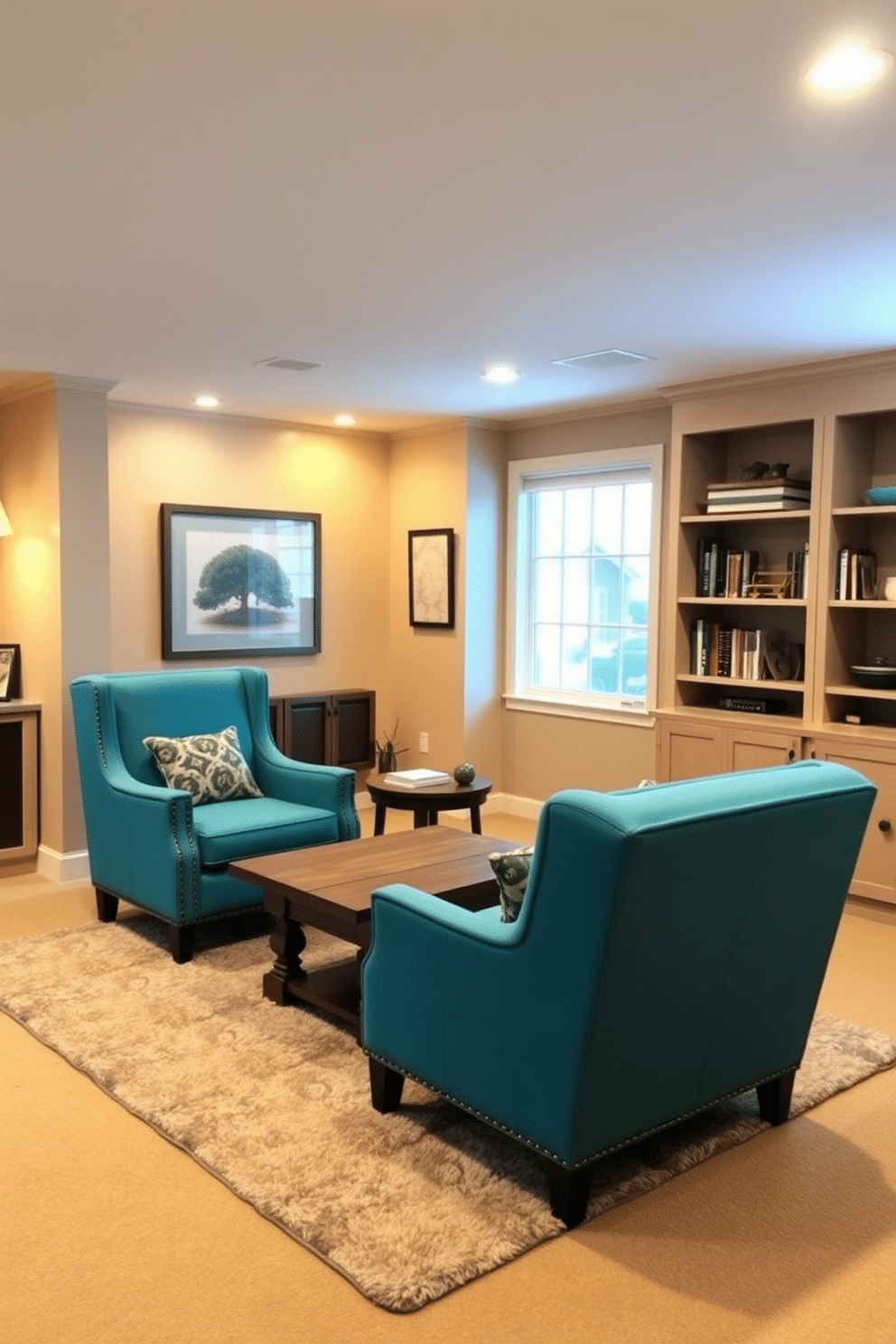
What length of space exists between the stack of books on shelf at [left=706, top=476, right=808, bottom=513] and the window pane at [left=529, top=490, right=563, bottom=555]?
4.26 ft

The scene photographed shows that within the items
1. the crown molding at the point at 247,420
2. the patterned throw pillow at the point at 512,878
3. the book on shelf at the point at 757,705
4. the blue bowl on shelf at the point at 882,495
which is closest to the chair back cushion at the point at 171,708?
the crown molding at the point at 247,420

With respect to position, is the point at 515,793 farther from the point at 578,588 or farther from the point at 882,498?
the point at 882,498

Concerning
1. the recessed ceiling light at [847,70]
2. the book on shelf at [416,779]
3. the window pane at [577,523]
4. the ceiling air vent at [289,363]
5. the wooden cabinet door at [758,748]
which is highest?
the recessed ceiling light at [847,70]

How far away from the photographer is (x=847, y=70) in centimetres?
208

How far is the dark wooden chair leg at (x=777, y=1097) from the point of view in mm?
2875

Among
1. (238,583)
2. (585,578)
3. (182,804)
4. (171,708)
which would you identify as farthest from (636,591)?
(182,804)

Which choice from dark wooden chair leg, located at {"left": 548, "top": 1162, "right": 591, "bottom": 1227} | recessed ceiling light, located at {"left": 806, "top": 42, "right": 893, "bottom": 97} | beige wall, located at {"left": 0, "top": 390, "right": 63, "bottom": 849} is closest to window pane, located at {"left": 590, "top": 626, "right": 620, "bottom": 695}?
beige wall, located at {"left": 0, "top": 390, "right": 63, "bottom": 849}

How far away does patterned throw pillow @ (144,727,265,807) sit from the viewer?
4.51 meters

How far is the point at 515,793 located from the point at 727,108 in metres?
4.75

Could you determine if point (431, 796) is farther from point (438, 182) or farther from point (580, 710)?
point (438, 182)

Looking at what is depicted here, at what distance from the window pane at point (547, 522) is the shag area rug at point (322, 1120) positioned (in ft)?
10.3

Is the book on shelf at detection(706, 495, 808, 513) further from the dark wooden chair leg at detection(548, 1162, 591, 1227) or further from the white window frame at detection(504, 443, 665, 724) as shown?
the dark wooden chair leg at detection(548, 1162, 591, 1227)

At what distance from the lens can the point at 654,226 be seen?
117 inches

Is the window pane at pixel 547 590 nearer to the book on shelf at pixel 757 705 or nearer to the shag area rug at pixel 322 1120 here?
the book on shelf at pixel 757 705
